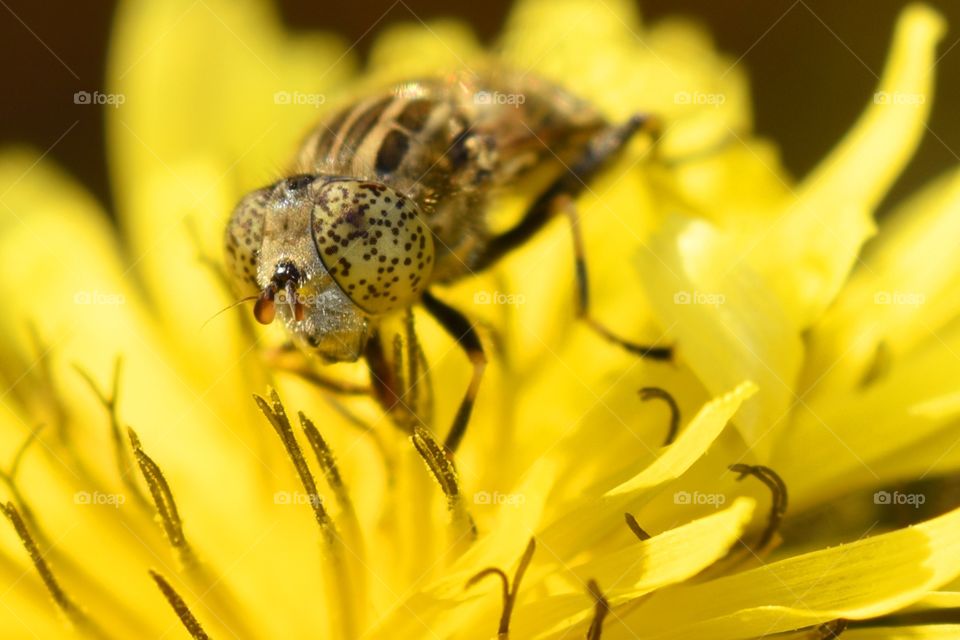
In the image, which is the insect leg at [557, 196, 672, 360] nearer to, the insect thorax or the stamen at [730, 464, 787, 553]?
the insect thorax

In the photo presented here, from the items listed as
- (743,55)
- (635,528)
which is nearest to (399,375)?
(635,528)

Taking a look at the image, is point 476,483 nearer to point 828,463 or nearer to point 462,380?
point 462,380

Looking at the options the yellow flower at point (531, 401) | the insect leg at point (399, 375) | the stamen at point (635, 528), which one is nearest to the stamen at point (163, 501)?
the yellow flower at point (531, 401)

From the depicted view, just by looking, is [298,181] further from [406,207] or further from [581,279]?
[581,279]

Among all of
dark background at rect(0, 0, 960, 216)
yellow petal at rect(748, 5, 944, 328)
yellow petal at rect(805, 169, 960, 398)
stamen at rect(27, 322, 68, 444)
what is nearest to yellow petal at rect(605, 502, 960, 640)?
yellow petal at rect(805, 169, 960, 398)

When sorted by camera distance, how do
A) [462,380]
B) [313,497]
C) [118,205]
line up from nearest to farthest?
[313,497], [462,380], [118,205]

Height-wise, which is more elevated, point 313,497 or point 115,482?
point 115,482

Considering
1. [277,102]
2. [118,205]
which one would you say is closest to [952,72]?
[277,102]
